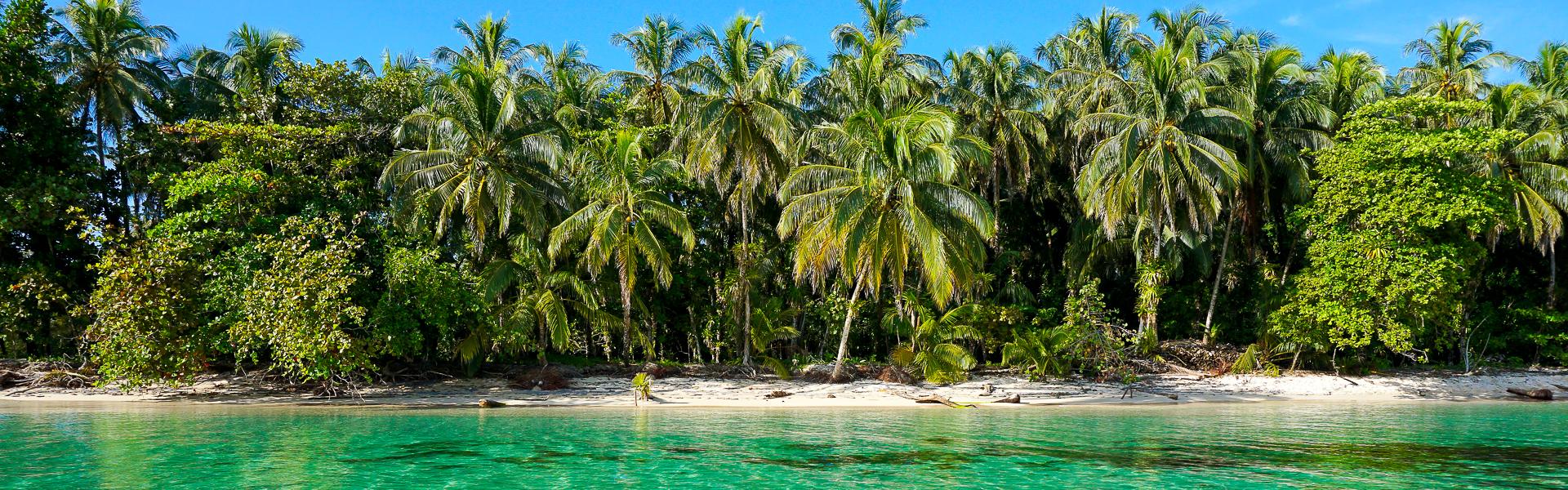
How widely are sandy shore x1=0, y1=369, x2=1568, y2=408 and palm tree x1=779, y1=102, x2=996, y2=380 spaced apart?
291 centimetres

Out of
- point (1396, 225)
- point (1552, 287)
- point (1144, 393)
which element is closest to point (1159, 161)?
point (1396, 225)

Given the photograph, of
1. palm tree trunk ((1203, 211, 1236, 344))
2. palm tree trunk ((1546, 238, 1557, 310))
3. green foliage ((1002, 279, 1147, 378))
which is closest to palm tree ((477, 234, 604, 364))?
green foliage ((1002, 279, 1147, 378))

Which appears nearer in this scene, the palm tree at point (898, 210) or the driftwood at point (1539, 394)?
the palm tree at point (898, 210)

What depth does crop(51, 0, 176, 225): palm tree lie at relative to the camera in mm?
25062

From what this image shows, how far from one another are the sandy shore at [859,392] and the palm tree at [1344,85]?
7.66 metres

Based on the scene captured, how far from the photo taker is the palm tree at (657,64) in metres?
26.9

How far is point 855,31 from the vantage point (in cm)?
2858

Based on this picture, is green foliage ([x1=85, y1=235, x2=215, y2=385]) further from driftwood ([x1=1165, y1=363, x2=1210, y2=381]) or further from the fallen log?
driftwood ([x1=1165, y1=363, x2=1210, y2=381])

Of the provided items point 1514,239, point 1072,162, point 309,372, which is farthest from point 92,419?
point 1514,239

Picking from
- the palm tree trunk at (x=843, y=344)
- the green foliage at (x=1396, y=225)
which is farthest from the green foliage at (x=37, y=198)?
the green foliage at (x=1396, y=225)

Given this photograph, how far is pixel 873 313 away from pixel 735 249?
4901 millimetres

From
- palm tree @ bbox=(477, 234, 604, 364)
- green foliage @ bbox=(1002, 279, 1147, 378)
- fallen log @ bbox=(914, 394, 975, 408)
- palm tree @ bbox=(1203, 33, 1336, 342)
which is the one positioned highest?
palm tree @ bbox=(1203, 33, 1336, 342)

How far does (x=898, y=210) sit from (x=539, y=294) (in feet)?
29.2

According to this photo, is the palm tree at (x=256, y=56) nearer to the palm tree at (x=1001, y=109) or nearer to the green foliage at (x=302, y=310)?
the green foliage at (x=302, y=310)
